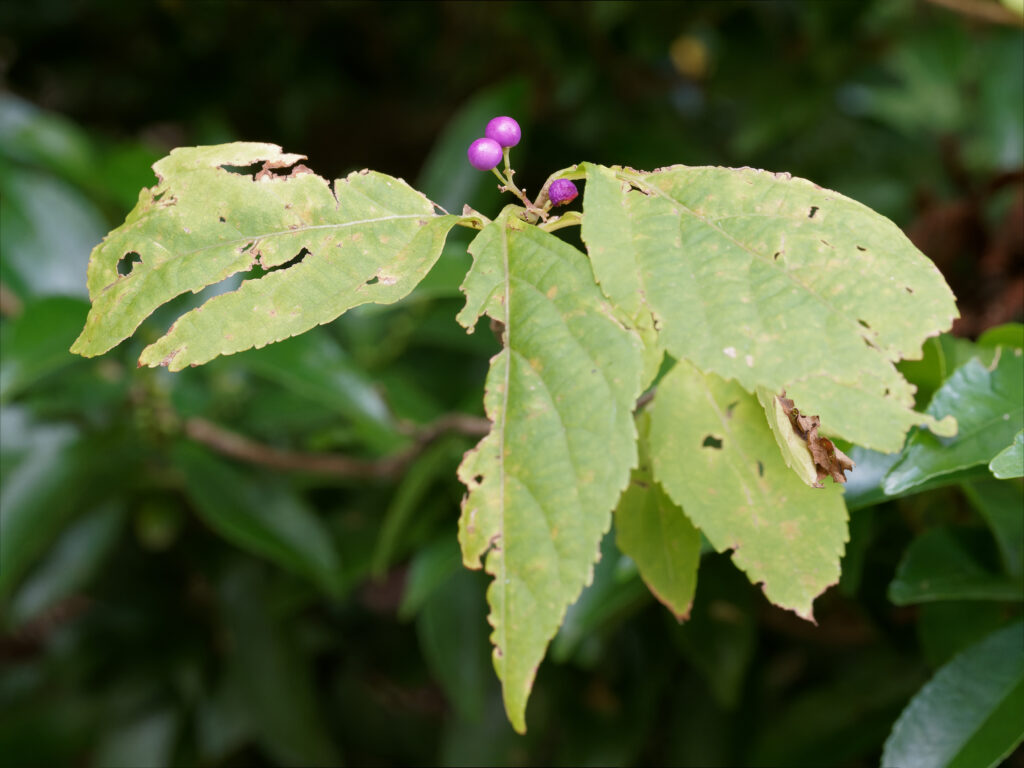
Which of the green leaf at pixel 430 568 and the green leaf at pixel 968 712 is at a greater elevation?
the green leaf at pixel 968 712

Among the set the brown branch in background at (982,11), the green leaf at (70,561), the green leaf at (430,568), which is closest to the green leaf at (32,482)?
the green leaf at (70,561)

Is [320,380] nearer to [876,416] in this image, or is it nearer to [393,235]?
[393,235]

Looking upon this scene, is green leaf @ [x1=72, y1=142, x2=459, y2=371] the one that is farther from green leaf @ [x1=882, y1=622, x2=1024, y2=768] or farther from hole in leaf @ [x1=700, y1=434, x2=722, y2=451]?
green leaf @ [x1=882, y1=622, x2=1024, y2=768]

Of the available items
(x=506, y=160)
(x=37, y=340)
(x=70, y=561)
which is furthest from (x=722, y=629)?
(x=70, y=561)

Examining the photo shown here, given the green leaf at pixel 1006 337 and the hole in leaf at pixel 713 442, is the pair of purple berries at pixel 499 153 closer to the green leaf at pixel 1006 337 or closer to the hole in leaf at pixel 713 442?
the hole in leaf at pixel 713 442

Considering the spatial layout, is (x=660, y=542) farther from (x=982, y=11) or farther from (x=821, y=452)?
(x=982, y=11)

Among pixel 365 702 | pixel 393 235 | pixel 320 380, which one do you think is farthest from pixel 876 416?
pixel 365 702

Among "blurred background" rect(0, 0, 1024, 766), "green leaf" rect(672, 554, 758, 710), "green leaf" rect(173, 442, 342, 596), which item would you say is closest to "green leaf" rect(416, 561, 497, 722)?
"blurred background" rect(0, 0, 1024, 766)
